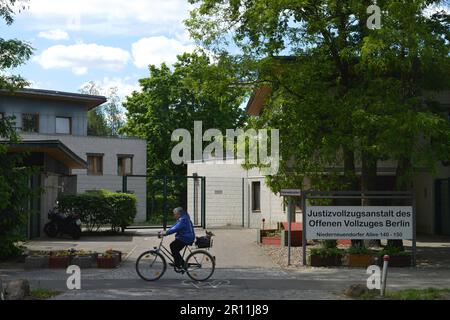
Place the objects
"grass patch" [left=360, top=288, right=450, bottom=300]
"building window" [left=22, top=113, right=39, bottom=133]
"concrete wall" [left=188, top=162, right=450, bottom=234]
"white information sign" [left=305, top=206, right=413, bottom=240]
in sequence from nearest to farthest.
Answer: "grass patch" [left=360, top=288, right=450, bottom=300]
"white information sign" [left=305, top=206, right=413, bottom=240]
"concrete wall" [left=188, top=162, right=450, bottom=234]
"building window" [left=22, top=113, right=39, bottom=133]

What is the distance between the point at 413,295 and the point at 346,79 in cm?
→ 905

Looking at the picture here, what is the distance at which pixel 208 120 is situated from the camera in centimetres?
5406

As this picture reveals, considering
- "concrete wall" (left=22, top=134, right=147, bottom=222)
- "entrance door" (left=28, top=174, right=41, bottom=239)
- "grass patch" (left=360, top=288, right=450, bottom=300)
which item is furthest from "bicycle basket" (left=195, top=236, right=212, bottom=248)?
"concrete wall" (left=22, top=134, right=147, bottom=222)

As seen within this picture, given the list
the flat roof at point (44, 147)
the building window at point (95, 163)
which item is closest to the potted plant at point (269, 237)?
the flat roof at point (44, 147)

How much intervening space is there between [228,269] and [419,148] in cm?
599

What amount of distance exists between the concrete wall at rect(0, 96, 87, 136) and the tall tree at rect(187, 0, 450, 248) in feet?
86.2

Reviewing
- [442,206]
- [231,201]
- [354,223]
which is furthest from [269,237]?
[231,201]

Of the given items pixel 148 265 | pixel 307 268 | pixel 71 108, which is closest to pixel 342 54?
pixel 307 268

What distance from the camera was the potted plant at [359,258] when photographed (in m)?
17.5

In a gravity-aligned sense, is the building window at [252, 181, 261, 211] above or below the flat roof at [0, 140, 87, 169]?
below

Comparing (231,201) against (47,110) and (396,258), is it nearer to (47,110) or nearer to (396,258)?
(47,110)

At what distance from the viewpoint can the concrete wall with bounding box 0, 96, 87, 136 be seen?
44.0 m

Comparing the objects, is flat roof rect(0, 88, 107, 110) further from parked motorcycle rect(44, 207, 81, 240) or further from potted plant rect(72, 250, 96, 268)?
potted plant rect(72, 250, 96, 268)
